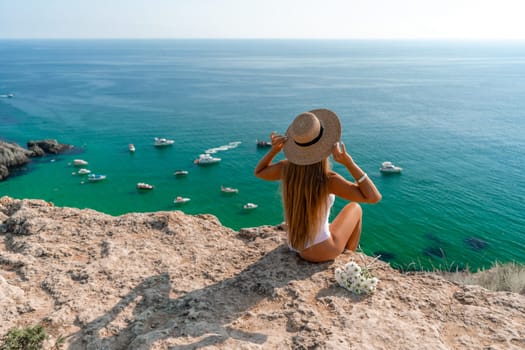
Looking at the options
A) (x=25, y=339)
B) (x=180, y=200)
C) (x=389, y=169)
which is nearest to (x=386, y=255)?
(x=389, y=169)

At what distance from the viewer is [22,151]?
40.2 metres

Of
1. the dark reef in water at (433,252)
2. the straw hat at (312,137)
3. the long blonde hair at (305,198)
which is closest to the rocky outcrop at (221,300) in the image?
the long blonde hair at (305,198)

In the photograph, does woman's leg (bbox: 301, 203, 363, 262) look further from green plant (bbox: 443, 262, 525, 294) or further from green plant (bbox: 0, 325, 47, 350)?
green plant (bbox: 0, 325, 47, 350)

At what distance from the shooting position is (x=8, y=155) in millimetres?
38188

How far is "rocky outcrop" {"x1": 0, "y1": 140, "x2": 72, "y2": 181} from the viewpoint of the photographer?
37475mm

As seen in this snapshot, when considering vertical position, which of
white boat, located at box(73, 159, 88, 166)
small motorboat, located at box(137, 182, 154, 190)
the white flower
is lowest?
small motorboat, located at box(137, 182, 154, 190)

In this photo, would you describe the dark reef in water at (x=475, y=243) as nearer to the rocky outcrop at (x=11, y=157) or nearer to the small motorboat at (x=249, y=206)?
the small motorboat at (x=249, y=206)

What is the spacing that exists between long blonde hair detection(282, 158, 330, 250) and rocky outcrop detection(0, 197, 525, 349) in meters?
0.72

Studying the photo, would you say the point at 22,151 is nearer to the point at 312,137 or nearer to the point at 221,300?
the point at 221,300

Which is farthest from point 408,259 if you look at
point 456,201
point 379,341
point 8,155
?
point 8,155

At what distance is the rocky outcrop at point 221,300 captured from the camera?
4.18 m

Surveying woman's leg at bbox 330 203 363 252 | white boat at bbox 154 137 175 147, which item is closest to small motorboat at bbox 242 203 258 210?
white boat at bbox 154 137 175 147

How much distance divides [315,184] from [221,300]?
216cm

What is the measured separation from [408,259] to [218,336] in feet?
71.5
